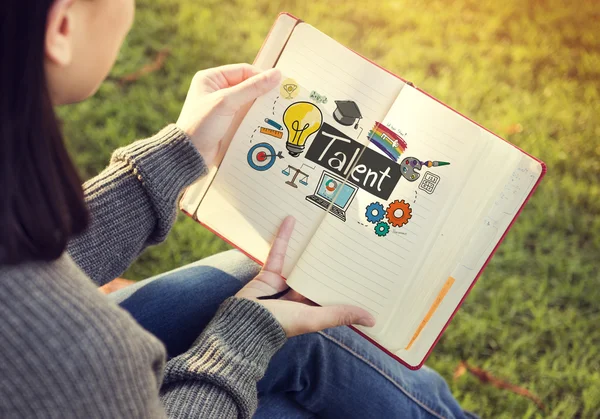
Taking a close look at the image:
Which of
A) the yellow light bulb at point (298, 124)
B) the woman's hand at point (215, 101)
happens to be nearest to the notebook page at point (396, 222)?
the yellow light bulb at point (298, 124)

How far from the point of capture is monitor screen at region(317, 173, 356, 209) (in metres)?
0.91

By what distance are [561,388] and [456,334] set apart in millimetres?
258

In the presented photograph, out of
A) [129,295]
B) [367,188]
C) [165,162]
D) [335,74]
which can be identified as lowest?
[129,295]

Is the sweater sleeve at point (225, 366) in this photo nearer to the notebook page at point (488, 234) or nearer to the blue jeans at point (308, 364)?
the blue jeans at point (308, 364)

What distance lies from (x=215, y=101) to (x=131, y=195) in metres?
0.20

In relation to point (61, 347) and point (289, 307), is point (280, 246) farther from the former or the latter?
point (61, 347)

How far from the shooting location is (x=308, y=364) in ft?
3.06

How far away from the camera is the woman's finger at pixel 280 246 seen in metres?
0.92

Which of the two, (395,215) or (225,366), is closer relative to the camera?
(225,366)

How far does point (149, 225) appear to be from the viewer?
2.97 feet

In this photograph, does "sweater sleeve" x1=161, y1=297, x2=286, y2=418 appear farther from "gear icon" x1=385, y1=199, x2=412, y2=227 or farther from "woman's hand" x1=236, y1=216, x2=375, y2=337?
"gear icon" x1=385, y1=199, x2=412, y2=227

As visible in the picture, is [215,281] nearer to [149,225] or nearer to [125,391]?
[149,225]

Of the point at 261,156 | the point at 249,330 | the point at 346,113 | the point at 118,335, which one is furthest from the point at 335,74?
the point at 118,335

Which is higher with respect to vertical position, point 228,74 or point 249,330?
point 228,74
